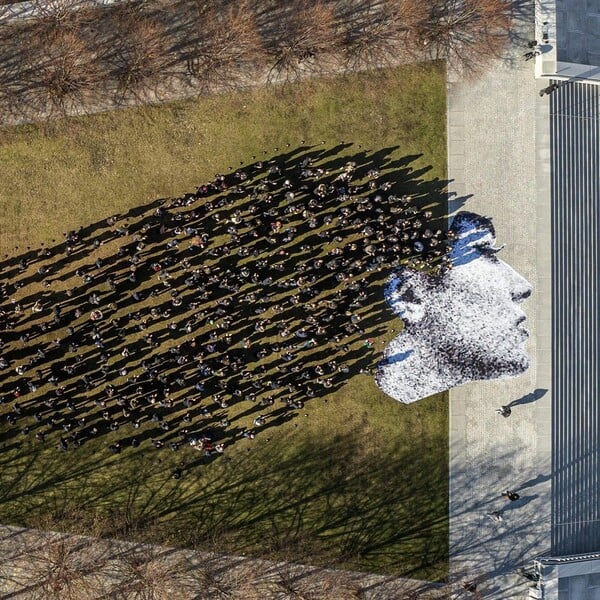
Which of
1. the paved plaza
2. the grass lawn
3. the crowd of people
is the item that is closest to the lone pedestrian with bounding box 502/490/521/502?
the paved plaza

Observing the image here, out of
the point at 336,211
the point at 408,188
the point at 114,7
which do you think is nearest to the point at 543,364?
the point at 408,188

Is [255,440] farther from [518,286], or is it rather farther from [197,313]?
[518,286]

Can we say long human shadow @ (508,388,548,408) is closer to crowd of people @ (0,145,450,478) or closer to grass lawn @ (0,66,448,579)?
grass lawn @ (0,66,448,579)

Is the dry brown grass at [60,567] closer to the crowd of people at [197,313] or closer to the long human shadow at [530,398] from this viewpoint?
the crowd of people at [197,313]

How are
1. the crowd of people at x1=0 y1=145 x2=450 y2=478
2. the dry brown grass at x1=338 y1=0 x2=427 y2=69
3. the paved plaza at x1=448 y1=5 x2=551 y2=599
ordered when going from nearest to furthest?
the crowd of people at x1=0 y1=145 x2=450 y2=478 < the dry brown grass at x1=338 y1=0 x2=427 y2=69 < the paved plaza at x1=448 y1=5 x2=551 y2=599

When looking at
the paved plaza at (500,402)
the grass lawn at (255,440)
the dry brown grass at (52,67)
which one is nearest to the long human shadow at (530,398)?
the paved plaza at (500,402)

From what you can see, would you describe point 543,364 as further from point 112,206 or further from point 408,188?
point 112,206
